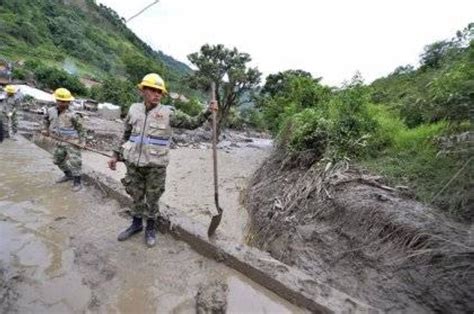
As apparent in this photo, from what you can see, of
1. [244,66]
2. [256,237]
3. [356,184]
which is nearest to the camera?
[356,184]

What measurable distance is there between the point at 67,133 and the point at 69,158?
43 centimetres

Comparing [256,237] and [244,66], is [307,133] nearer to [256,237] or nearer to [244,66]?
[256,237]

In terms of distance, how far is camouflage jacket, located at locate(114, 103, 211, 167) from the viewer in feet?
13.0

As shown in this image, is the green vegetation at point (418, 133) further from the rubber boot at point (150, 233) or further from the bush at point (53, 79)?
the bush at point (53, 79)

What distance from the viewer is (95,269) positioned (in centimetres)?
364

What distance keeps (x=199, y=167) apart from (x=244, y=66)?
18.6 metres

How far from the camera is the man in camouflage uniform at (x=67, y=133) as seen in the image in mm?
6289

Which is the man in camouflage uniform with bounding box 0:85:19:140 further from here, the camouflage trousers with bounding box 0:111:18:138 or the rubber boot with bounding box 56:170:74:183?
the rubber boot with bounding box 56:170:74:183

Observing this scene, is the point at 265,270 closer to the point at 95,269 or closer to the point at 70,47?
the point at 95,269

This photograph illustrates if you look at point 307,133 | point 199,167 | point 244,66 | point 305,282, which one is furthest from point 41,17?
point 305,282

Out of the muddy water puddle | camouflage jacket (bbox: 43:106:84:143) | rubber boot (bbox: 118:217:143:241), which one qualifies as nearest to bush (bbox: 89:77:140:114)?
camouflage jacket (bbox: 43:106:84:143)

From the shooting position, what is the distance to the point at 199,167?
15969 millimetres

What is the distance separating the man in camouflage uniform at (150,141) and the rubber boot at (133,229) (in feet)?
0.08

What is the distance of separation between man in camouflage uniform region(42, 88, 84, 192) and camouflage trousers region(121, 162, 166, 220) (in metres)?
2.54
